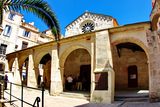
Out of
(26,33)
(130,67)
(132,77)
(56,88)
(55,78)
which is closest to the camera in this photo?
(56,88)

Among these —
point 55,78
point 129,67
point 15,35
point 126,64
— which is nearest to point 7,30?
point 15,35

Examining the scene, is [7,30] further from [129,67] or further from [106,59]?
[106,59]

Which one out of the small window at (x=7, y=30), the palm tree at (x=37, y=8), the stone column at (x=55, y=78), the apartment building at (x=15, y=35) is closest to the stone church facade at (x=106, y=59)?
the stone column at (x=55, y=78)

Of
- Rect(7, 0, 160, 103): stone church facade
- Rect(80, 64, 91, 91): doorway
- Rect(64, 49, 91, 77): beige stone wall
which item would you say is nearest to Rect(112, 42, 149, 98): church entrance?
Rect(7, 0, 160, 103): stone church facade

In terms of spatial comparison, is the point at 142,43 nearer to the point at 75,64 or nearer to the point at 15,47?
the point at 75,64

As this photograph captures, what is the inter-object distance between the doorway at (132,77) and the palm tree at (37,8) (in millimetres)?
10118

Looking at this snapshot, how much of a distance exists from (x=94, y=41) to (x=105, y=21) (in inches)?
553

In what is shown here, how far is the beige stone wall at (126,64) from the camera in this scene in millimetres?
15750

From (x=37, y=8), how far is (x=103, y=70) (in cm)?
588

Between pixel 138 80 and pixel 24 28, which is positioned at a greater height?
pixel 24 28

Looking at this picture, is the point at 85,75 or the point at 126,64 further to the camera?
the point at 85,75

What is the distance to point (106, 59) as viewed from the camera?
38.4 ft

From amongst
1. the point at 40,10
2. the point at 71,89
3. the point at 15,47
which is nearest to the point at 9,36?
the point at 15,47

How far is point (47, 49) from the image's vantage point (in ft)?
51.9
